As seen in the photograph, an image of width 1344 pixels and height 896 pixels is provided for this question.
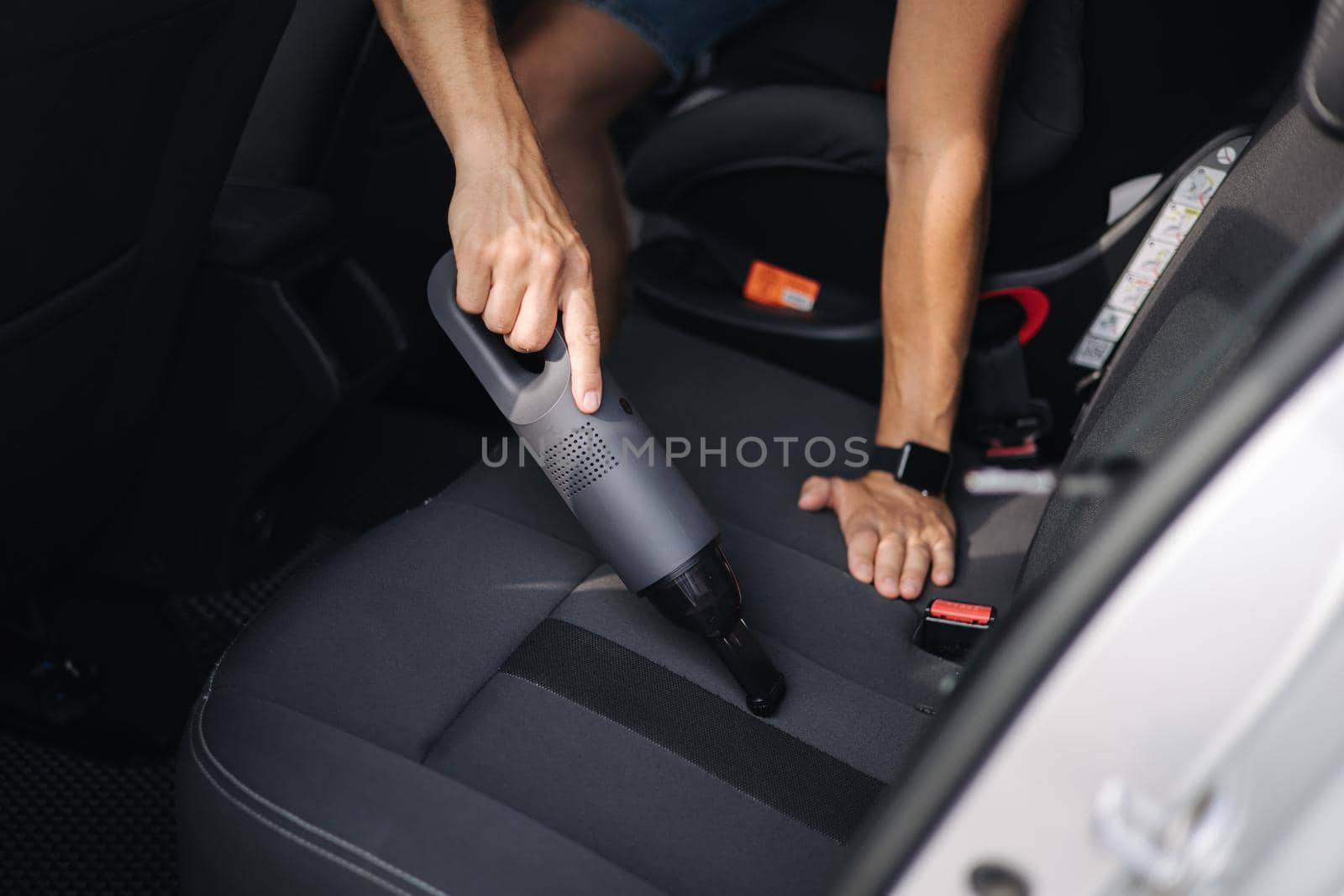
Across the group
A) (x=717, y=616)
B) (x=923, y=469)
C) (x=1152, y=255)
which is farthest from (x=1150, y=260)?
(x=717, y=616)

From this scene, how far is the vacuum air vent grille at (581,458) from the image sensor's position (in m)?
0.86

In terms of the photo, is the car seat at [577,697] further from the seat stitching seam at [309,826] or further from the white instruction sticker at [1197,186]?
the white instruction sticker at [1197,186]

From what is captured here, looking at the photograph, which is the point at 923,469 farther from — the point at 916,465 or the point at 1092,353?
the point at 1092,353

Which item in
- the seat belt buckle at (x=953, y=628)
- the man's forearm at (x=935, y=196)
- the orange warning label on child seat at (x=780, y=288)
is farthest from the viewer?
the orange warning label on child seat at (x=780, y=288)

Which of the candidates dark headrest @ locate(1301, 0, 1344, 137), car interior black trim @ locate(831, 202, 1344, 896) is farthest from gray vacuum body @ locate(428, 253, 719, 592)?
dark headrest @ locate(1301, 0, 1344, 137)

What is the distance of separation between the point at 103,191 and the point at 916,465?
80cm

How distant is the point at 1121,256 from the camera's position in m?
1.30

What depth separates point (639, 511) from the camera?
854mm

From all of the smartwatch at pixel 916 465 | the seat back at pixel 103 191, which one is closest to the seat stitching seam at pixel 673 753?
the smartwatch at pixel 916 465

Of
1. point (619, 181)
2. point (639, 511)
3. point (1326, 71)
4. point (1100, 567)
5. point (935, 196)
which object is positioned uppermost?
point (1326, 71)

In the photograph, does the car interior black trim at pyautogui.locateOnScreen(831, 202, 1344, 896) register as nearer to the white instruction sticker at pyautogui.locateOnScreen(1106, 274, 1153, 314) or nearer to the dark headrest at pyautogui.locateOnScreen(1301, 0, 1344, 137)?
the dark headrest at pyautogui.locateOnScreen(1301, 0, 1344, 137)

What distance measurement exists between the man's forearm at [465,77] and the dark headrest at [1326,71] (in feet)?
1.90

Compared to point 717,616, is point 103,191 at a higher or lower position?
higher

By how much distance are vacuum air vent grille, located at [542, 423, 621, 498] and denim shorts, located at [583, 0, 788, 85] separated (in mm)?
763
